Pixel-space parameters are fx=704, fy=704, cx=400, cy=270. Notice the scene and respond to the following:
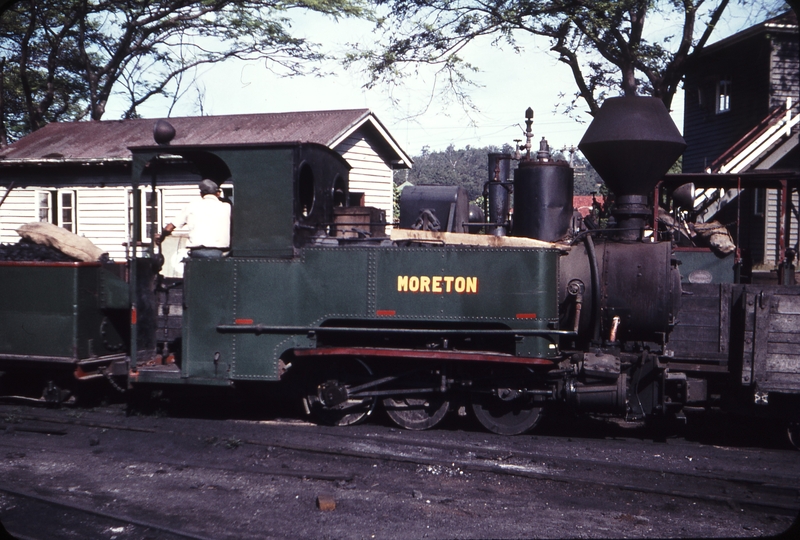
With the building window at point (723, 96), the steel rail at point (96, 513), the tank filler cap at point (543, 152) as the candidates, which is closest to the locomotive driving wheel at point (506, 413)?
the tank filler cap at point (543, 152)

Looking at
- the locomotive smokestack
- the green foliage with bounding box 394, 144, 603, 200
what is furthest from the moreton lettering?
the green foliage with bounding box 394, 144, 603, 200

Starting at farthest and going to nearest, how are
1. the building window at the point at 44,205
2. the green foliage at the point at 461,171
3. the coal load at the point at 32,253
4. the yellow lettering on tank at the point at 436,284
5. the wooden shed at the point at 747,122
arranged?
1. the green foliage at the point at 461,171
2. the building window at the point at 44,205
3. the wooden shed at the point at 747,122
4. the coal load at the point at 32,253
5. the yellow lettering on tank at the point at 436,284

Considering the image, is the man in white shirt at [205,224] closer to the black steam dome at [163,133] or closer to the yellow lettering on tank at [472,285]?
the black steam dome at [163,133]

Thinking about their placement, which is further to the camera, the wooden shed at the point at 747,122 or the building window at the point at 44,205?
the building window at the point at 44,205

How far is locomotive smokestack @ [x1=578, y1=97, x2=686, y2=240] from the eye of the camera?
6.64 meters

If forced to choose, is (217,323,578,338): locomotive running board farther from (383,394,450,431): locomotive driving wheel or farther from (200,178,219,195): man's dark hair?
(200,178,219,195): man's dark hair

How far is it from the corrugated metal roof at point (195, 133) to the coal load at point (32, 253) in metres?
8.32

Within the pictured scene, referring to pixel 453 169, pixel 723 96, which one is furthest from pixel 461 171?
pixel 723 96

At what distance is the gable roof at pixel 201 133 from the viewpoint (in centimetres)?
1616

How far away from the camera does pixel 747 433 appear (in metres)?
7.18

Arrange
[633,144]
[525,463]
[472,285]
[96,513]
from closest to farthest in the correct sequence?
[96,513], [525,463], [472,285], [633,144]

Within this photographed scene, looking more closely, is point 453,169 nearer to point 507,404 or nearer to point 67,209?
point 67,209

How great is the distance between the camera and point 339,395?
22.2 feet

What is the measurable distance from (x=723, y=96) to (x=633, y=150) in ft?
45.5
